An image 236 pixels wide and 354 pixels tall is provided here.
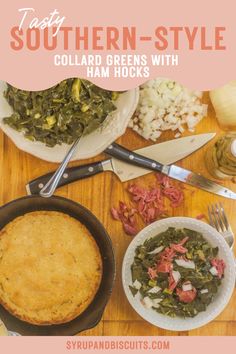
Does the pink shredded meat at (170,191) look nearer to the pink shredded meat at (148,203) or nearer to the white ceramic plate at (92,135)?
the pink shredded meat at (148,203)

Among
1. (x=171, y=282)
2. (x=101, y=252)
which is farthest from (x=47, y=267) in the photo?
(x=171, y=282)

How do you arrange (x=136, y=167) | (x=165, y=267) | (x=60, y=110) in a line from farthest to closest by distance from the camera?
(x=136, y=167) → (x=165, y=267) → (x=60, y=110)

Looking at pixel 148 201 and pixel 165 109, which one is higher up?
pixel 165 109

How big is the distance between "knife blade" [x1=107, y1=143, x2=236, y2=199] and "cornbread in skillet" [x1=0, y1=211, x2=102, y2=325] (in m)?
0.27

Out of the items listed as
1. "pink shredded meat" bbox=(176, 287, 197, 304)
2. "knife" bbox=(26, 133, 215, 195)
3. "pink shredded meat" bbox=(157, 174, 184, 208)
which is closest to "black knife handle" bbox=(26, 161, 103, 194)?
"knife" bbox=(26, 133, 215, 195)

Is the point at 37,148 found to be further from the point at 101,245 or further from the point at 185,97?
the point at 185,97

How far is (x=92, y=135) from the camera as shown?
1589 mm

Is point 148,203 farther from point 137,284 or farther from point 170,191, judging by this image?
point 137,284

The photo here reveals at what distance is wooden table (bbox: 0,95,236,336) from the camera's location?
1758 mm

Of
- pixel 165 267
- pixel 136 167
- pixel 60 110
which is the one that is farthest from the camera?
pixel 136 167

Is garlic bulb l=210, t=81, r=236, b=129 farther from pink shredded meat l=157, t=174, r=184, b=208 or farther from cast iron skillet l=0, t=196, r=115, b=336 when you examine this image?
cast iron skillet l=0, t=196, r=115, b=336

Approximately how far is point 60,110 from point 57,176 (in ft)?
0.69

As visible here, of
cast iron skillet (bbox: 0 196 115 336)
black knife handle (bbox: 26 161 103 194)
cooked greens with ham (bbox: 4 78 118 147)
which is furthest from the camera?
black knife handle (bbox: 26 161 103 194)
